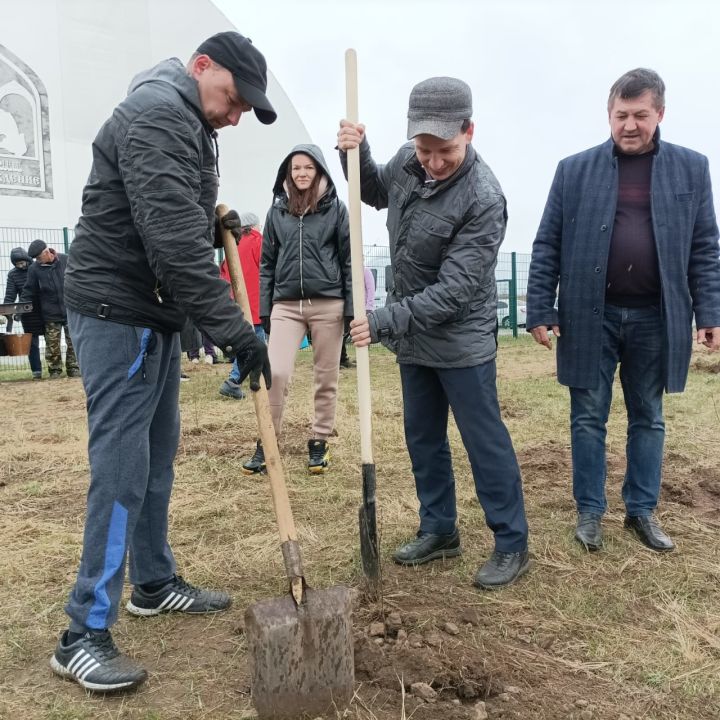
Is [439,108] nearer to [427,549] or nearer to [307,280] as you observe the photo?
[427,549]

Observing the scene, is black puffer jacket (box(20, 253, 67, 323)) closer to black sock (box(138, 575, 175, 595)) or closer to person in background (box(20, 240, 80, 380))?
person in background (box(20, 240, 80, 380))

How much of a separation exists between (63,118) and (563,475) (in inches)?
679

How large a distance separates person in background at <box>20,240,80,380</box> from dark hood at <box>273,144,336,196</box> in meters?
6.68

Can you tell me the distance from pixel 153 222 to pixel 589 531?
7.96ft

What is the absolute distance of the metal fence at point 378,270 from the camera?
1316 cm

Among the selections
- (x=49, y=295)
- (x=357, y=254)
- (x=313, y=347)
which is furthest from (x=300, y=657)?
(x=49, y=295)

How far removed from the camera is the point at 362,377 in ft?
9.20

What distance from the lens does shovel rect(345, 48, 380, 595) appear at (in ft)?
9.08

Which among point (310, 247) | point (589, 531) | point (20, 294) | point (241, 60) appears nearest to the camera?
point (241, 60)

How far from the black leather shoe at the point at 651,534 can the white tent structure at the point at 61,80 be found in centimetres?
1697

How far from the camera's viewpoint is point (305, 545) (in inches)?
139

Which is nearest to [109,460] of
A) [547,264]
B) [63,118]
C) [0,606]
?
[0,606]

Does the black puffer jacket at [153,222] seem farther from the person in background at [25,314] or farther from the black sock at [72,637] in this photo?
the person in background at [25,314]

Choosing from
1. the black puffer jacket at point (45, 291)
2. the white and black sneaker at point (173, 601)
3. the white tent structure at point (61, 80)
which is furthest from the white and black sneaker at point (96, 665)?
the white tent structure at point (61, 80)
